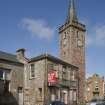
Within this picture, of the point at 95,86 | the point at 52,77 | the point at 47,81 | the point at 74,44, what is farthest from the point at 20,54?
the point at 95,86

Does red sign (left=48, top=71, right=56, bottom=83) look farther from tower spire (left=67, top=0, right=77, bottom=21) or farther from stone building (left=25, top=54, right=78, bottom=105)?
tower spire (left=67, top=0, right=77, bottom=21)

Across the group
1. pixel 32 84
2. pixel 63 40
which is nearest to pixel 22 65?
pixel 32 84

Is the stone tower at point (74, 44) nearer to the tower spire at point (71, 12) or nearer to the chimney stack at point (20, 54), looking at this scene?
the tower spire at point (71, 12)

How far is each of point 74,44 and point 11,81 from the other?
81.9 feet

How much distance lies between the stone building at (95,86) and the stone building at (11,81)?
42004 mm

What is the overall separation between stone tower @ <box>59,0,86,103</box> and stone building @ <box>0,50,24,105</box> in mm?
19293

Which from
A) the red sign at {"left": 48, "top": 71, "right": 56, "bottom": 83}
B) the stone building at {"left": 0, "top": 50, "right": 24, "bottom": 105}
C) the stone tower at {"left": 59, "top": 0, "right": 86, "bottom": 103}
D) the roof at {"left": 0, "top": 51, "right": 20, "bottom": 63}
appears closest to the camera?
the stone building at {"left": 0, "top": 50, "right": 24, "bottom": 105}

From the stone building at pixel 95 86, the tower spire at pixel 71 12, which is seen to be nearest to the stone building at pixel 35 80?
the tower spire at pixel 71 12

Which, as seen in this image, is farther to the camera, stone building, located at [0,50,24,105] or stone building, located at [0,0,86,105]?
stone building, located at [0,0,86,105]

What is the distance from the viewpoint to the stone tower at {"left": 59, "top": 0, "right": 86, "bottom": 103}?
53312mm

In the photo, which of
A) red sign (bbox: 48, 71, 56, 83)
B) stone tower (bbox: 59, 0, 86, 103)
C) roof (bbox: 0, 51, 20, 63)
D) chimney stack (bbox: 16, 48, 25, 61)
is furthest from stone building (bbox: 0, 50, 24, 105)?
stone tower (bbox: 59, 0, 86, 103)

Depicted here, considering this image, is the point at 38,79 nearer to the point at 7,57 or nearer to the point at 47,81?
the point at 47,81

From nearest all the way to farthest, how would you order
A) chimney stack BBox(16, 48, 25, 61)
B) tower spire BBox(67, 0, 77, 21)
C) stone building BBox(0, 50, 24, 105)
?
stone building BBox(0, 50, 24, 105) < chimney stack BBox(16, 48, 25, 61) < tower spire BBox(67, 0, 77, 21)

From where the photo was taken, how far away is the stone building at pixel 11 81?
32281 mm
